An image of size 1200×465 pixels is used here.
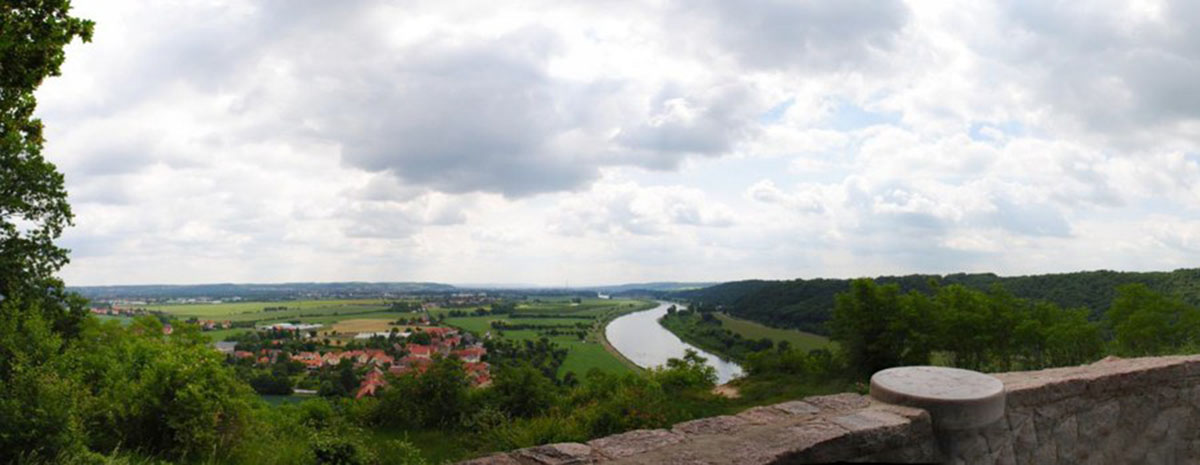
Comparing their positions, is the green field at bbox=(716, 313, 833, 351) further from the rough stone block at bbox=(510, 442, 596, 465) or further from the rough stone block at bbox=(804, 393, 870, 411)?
the rough stone block at bbox=(510, 442, 596, 465)

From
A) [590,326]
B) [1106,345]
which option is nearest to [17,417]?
[1106,345]

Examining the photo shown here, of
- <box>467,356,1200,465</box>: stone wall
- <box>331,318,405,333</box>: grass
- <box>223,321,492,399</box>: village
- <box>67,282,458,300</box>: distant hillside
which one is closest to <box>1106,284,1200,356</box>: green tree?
<box>467,356,1200,465</box>: stone wall

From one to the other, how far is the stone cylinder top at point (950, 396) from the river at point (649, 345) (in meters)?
24.5

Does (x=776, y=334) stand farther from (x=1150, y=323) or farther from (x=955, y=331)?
(x=1150, y=323)

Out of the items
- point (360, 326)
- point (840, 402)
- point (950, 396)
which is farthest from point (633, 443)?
point (360, 326)

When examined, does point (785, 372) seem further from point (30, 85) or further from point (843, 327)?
point (30, 85)

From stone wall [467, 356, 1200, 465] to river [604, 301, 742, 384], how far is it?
2390 cm

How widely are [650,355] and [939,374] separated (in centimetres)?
3921

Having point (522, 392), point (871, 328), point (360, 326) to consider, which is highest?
point (871, 328)

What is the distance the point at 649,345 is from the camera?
48.8 m

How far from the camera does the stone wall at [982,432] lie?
283cm

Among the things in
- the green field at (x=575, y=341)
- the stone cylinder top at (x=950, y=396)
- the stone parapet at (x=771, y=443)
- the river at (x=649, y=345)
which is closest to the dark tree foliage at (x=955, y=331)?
the green field at (x=575, y=341)

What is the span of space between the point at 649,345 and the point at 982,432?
46.5m

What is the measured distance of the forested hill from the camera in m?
25.8
